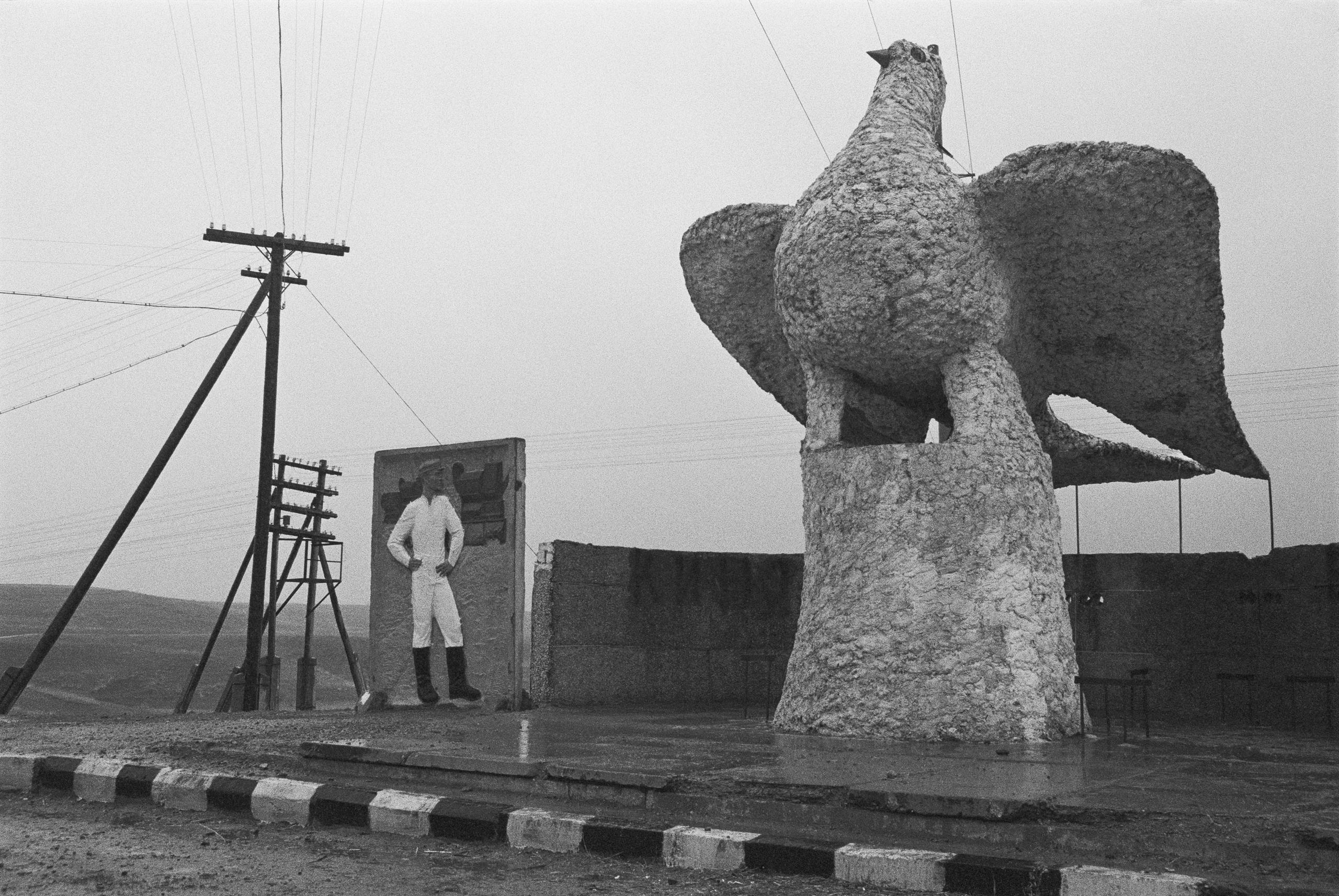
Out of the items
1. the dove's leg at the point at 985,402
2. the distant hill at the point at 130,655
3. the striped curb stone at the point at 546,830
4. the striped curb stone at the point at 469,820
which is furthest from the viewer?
the distant hill at the point at 130,655

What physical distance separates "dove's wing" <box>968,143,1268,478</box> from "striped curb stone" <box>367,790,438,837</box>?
4881mm

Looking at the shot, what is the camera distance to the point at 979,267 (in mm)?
7766

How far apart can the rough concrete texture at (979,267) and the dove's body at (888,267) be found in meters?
0.01

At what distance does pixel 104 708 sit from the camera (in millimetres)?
30500

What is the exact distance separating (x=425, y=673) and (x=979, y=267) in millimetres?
5850

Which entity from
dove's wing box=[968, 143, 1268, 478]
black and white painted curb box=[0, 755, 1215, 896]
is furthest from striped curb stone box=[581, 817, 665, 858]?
dove's wing box=[968, 143, 1268, 478]

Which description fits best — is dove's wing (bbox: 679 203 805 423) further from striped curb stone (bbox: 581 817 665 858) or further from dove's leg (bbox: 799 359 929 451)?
striped curb stone (bbox: 581 817 665 858)

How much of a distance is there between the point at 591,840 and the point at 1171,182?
17.3 ft

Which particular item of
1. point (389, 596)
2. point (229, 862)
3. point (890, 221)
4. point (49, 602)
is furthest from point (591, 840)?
point (49, 602)

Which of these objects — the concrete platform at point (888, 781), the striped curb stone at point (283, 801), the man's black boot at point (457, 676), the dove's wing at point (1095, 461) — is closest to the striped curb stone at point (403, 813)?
the concrete platform at point (888, 781)

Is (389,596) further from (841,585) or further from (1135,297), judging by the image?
(1135,297)

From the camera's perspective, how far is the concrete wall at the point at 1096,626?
1047 cm

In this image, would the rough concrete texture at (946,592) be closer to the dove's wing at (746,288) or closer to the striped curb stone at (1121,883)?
the dove's wing at (746,288)

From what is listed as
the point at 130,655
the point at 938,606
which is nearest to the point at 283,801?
the point at 938,606
